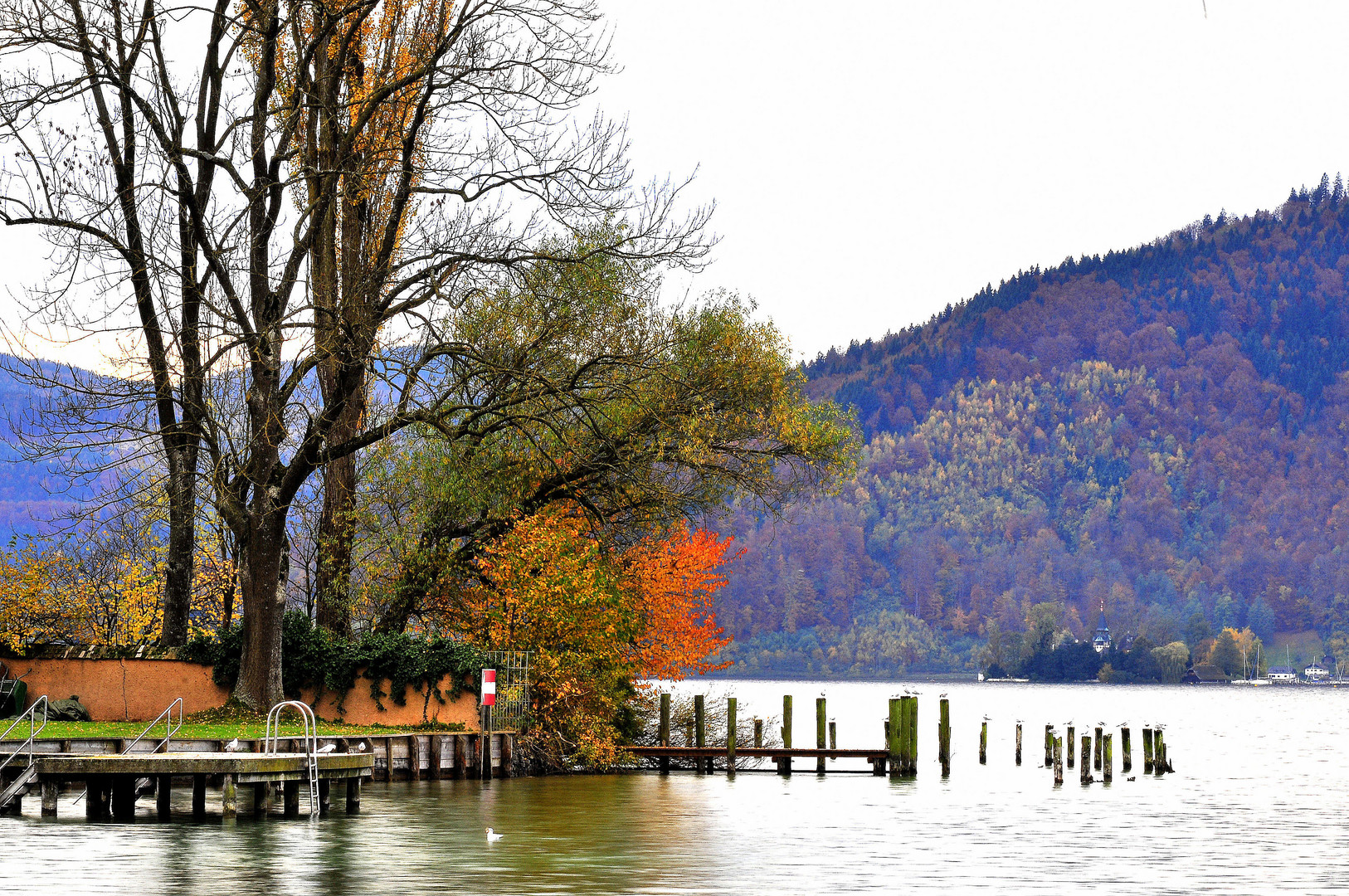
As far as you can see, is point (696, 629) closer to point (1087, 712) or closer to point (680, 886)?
point (680, 886)

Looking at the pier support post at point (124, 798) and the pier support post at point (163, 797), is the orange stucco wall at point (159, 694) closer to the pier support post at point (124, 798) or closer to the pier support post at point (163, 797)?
the pier support post at point (163, 797)

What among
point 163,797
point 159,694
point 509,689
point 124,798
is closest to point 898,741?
point 509,689

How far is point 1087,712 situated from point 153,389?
343 feet

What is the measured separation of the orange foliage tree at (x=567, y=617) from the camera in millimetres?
37594

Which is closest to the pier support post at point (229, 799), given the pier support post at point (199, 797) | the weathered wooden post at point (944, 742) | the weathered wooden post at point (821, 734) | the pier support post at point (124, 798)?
the pier support post at point (199, 797)

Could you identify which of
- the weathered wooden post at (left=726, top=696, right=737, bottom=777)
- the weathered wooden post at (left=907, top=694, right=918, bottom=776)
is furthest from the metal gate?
the weathered wooden post at (left=907, top=694, right=918, bottom=776)

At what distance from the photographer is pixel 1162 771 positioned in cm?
5162

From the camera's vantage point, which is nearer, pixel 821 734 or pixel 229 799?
pixel 229 799

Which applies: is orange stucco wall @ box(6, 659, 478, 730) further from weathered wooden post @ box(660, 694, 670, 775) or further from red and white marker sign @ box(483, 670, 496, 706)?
weathered wooden post @ box(660, 694, 670, 775)

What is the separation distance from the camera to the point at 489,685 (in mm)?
34938

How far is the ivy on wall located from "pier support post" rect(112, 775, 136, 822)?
860 centimetres

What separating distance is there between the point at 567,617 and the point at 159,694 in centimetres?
887

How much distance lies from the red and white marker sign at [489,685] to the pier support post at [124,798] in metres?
9.19

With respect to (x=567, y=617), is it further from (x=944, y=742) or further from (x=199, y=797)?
(x=944, y=742)
